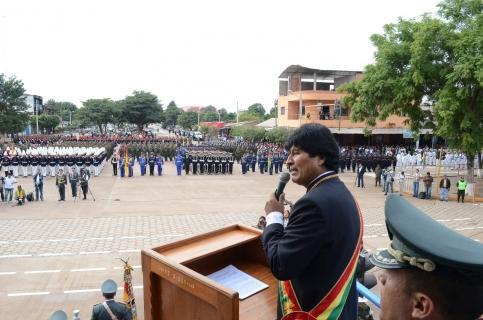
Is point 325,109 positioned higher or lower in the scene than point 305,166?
higher

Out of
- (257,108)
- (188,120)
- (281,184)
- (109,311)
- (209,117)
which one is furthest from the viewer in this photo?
(257,108)

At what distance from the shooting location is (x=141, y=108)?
67.7 metres

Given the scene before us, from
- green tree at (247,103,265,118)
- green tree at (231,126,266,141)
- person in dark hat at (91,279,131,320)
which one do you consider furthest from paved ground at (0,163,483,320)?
green tree at (247,103,265,118)

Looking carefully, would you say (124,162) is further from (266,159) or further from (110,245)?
(110,245)

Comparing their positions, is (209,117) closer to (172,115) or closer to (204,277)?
(172,115)

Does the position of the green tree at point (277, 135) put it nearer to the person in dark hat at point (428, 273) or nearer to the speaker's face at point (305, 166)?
the speaker's face at point (305, 166)

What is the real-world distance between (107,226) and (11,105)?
130 feet

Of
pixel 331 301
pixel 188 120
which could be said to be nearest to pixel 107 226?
pixel 331 301

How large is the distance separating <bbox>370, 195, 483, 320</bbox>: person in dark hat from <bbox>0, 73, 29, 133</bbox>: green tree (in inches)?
1951

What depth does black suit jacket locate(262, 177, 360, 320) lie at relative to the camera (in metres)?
1.95

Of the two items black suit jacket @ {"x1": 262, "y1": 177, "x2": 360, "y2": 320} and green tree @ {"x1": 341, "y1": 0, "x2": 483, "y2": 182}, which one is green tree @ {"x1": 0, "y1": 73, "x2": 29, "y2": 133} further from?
black suit jacket @ {"x1": 262, "y1": 177, "x2": 360, "y2": 320}

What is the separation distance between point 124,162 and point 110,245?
1478cm

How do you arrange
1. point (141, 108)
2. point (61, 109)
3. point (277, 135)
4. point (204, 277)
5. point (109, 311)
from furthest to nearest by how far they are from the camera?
1. point (61, 109)
2. point (141, 108)
3. point (277, 135)
4. point (109, 311)
5. point (204, 277)

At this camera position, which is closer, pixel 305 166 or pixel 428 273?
pixel 428 273
